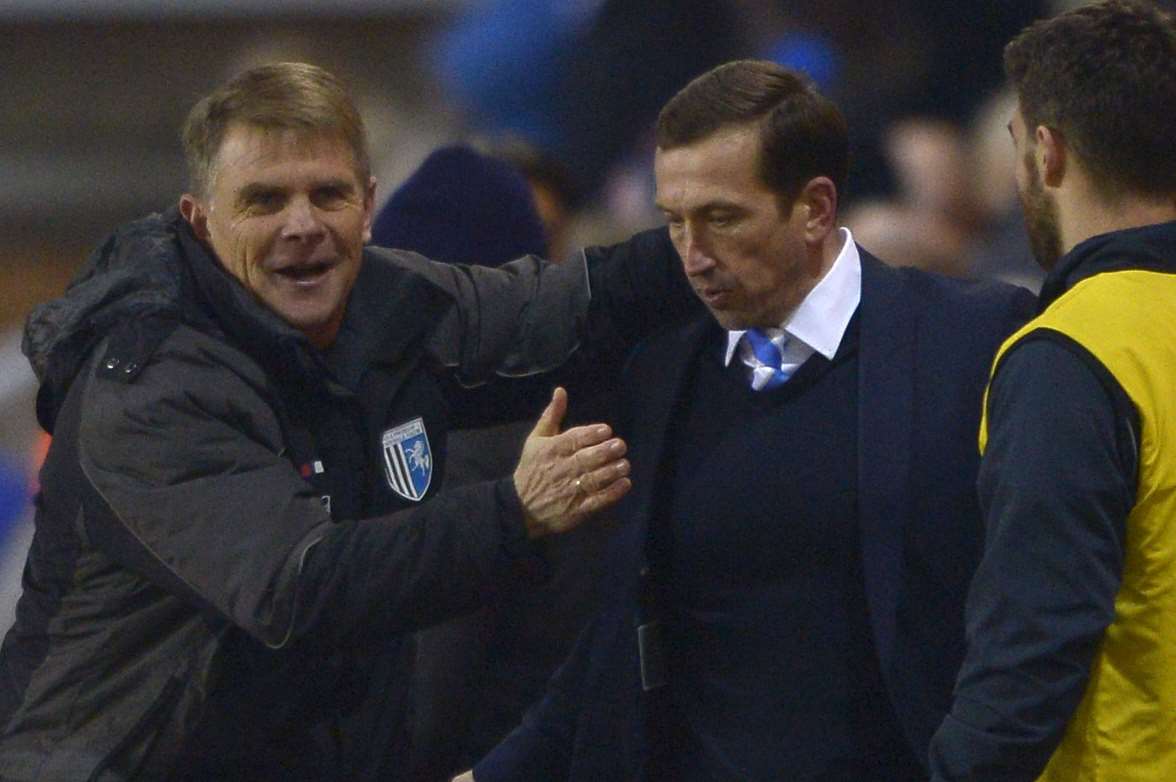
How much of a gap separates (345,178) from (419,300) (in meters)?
0.23

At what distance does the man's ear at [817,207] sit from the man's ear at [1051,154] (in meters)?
0.41

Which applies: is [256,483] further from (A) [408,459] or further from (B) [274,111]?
(B) [274,111]

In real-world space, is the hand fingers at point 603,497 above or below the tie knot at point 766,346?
below

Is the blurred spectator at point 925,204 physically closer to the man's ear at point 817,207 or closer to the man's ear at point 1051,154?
the man's ear at point 817,207

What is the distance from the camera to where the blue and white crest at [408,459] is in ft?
9.52

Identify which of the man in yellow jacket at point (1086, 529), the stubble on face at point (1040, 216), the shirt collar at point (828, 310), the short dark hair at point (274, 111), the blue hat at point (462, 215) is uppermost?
the short dark hair at point (274, 111)

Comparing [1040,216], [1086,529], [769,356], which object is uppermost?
[1040,216]

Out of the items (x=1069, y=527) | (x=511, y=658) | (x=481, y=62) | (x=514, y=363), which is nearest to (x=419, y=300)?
(x=514, y=363)

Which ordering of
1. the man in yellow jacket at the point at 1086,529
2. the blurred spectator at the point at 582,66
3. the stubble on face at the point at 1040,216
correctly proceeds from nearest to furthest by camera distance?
the man in yellow jacket at the point at 1086,529 → the stubble on face at the point at 1040,216 → the blurred spectator at the point at 582,66

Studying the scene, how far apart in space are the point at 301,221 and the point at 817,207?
714 mm

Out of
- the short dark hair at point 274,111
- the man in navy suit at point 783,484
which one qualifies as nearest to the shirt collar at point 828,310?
the man in navy suit at point 783,484

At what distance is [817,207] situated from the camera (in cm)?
278

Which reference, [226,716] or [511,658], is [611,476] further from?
[511,658]

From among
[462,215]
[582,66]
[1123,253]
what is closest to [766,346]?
[1123,253]
